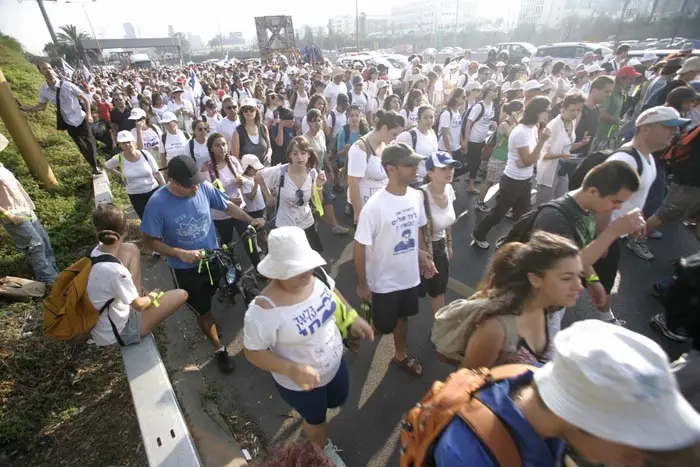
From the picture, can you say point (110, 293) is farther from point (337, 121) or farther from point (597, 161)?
point (337, 121)

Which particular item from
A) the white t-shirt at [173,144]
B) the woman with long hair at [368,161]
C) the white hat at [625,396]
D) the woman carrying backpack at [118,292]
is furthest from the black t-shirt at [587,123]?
the white t-shirt at [173,144]

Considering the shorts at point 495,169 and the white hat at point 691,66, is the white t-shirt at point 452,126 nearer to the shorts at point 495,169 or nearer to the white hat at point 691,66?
the shorts at point 495,169

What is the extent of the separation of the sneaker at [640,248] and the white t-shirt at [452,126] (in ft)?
9.86

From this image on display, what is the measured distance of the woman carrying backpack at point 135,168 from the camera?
4.84 metres

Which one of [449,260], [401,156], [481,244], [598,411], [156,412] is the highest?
[401,156]

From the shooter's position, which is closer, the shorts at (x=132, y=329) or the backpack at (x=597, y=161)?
the shorts at (x=132, y=329)

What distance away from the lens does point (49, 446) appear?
2.84 metres

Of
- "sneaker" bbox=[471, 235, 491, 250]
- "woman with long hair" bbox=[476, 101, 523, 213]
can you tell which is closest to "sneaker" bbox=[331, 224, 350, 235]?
"sneaker" bbox=[471, 235, 491, 250]

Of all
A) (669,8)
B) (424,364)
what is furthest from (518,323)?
(669,8)

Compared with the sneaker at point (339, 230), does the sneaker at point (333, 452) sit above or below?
above

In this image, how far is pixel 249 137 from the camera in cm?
554

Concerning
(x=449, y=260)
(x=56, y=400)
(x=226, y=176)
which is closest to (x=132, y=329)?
(x=56, y=400)

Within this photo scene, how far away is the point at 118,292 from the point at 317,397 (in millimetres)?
1659

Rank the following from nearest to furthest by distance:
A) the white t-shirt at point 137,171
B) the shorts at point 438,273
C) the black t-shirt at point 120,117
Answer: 1. the shorts at point 438,273
2. the white t-shirt at point 137,171
3. the black t-shirt at point 120,117
